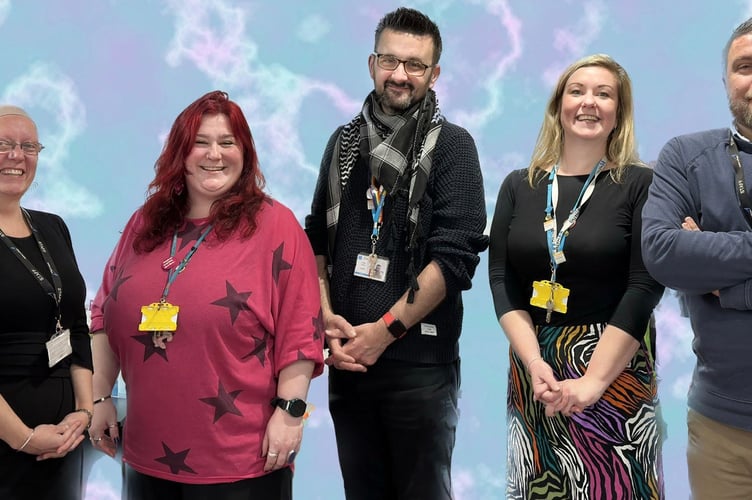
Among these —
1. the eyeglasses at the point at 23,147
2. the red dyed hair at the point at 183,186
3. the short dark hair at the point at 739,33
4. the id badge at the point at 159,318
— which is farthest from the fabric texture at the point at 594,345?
the eyeglasses at the point at 23,147

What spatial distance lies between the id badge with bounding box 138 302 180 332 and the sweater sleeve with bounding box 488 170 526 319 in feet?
3.03

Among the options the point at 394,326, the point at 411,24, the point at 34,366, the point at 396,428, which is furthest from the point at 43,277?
the point at 411,24

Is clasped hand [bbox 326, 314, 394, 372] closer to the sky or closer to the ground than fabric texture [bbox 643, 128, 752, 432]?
closer to the ground

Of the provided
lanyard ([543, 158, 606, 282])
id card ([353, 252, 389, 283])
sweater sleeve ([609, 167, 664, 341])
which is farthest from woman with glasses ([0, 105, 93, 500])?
sweater sleeve ([609, 167, 664, 341])

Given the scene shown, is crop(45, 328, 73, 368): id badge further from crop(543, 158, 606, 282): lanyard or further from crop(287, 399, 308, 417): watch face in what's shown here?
crop(543, 158, 606, 282): lanyard

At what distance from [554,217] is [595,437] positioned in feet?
2.04

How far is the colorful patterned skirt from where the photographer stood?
1998 millimetres

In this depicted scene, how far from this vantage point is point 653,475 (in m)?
2.01

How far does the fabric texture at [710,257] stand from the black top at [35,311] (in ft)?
5.15

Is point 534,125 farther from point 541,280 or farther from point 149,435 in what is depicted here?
point 149,435

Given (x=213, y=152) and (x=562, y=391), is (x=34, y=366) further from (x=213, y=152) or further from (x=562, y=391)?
(x=562, y=391)

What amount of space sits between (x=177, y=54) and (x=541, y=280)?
3089mm

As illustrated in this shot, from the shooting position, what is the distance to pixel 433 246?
2234 millimetres

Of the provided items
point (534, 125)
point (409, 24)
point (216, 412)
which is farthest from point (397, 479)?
point (534, 125)
